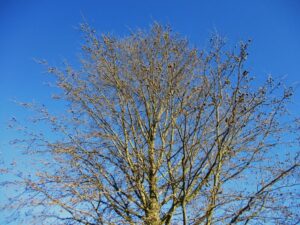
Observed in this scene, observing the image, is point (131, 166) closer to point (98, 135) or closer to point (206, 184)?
point (98, 135)

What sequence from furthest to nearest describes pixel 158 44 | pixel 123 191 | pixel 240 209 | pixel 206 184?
pixel 158 44, pixel 123 191, pixel 206 184, pixel 240 209

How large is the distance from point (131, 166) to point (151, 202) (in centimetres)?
92

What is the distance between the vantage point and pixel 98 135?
911 cm

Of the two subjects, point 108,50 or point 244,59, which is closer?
point 244,59

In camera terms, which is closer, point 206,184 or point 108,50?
point 206,184

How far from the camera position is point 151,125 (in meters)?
9.80

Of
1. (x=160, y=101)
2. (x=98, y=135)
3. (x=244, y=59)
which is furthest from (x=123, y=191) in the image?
(x=244, y=59)

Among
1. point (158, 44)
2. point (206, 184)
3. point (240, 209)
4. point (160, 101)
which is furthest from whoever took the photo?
point (158, 44)

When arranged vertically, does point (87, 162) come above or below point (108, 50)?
below

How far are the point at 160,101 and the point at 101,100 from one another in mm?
1500

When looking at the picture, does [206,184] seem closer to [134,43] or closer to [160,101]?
[160,101]

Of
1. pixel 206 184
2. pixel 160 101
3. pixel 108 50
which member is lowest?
pixel 206 184

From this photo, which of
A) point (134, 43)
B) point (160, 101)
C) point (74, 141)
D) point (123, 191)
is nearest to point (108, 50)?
point (134, 43)

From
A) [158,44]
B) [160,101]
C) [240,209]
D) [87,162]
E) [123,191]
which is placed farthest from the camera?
[158,44]
